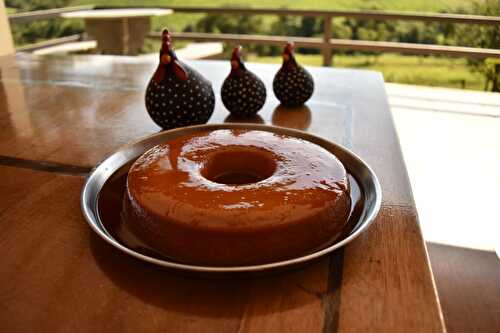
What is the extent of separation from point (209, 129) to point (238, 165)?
197 mm

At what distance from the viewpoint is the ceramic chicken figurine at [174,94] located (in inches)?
38.4

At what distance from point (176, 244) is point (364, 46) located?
3629 mm

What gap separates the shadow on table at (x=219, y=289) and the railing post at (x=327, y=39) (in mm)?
3654

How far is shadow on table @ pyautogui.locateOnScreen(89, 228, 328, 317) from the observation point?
487mm

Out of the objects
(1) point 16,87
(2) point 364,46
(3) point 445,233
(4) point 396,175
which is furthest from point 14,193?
(2) point 364,46

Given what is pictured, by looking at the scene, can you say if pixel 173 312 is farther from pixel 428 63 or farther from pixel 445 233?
pixel 428 63

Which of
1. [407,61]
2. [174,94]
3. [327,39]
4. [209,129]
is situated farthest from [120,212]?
[407,61]

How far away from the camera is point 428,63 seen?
4203mm

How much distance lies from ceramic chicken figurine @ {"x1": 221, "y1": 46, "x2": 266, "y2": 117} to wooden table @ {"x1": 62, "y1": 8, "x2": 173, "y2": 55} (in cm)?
378

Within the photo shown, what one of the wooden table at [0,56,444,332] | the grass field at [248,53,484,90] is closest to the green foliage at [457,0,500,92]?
the grass field at [248,53,484,90]

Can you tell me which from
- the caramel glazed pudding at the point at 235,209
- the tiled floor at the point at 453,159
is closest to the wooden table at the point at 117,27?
the tiled floor at the point at 453,159

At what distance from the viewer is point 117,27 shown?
4.64 m

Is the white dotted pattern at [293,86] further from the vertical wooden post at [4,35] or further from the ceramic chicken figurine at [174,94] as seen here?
the vertical wooden post at [4,35]

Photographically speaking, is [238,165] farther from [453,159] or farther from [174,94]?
[453,159]
